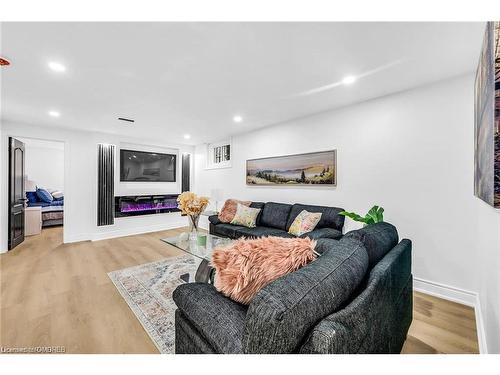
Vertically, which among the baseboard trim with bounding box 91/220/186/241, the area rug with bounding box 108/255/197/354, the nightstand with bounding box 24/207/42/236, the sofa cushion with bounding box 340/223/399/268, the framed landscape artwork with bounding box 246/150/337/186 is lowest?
the area rug with bounding box 108/255/197/354

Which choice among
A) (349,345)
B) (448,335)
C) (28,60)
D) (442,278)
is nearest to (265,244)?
(349,345)

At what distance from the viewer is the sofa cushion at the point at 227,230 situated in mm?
3671

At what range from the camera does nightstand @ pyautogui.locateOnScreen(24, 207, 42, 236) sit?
4992 millimetres

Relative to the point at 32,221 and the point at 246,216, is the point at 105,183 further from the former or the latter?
the point at 246,216

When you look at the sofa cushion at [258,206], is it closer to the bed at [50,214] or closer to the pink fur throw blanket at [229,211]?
the pink fur throw blanket at [229,211]

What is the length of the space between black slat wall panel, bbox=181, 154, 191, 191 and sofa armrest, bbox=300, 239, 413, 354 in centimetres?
553

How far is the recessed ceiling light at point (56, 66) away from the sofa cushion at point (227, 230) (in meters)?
2.84

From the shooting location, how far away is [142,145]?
5.45 m

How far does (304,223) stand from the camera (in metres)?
3.20

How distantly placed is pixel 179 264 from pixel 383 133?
3.25 meters

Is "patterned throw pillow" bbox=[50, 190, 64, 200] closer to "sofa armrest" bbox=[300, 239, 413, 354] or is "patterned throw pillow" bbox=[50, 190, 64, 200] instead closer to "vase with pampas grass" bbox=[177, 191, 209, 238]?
"vase with pampas grass" bbox=[177, 191, 209, 238]

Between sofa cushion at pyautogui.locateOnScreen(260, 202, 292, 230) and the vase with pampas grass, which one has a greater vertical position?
the vase with pampas grass

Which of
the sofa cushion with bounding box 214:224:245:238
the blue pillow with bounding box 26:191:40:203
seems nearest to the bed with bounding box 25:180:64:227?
the blue pillow with bounding box 26:191:40:203

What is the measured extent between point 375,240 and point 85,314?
2.48 m
